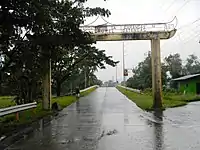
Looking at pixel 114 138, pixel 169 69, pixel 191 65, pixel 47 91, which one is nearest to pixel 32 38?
pixel 47 91

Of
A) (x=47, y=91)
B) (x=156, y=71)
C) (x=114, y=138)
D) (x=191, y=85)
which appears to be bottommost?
(x=114, y=138)

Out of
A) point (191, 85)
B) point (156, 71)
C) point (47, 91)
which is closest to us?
point (47, 91)

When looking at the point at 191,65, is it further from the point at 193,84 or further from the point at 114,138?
the point at 114,138

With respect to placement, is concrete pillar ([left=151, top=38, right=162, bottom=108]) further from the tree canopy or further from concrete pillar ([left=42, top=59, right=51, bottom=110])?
the tree canopy

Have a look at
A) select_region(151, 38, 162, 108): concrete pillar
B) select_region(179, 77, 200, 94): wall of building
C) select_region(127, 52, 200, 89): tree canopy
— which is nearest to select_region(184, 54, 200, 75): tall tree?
select_region(127, 52, 200, 89): tree canopy

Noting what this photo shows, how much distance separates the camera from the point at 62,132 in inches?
513

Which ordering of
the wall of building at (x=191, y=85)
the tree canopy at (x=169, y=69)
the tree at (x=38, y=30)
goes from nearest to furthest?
the tree at (x=38, y=30)
the wall of building at (x=191, y=85)
the tree canopy at (x=169, y=69)

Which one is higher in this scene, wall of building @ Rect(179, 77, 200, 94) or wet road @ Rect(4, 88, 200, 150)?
wall of building @ Rect(179, 77, 200, 94)

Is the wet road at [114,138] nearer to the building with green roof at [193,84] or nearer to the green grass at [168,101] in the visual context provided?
the green grass at [168,101]

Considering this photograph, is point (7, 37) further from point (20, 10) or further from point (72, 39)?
point (72, 39)

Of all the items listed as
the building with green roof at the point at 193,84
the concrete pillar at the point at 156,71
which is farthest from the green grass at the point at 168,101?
the building with green roof at the point at 193,84

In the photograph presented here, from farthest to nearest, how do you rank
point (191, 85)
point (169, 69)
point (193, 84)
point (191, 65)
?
Answer: point (191, 65) < point (169, 69) < point (191, 85) < point (193, 84)

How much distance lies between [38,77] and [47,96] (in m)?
1.59

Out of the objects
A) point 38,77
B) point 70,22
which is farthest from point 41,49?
point 38,77
